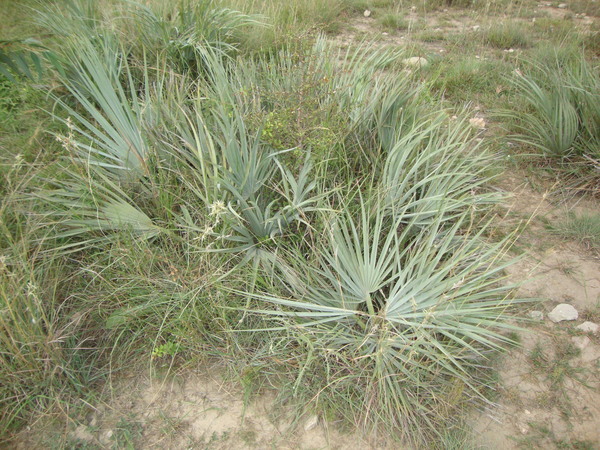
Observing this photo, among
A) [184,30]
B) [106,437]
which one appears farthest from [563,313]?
[184,30]

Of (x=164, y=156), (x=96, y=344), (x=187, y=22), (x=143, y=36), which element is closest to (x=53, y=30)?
(x=143, y=36)

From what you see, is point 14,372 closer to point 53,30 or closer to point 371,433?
point 371,433

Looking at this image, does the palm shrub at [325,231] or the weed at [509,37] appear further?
the weed at [509,37]

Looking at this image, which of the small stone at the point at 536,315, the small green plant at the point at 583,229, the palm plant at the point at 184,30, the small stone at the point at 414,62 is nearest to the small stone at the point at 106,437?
the small stone at the point at 536,315

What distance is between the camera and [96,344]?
7.32 ft

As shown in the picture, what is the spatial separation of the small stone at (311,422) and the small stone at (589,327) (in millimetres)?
1382

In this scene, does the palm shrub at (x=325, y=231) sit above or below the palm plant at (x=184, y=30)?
below

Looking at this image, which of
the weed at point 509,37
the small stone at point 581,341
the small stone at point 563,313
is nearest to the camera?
the small stone at point 581,341

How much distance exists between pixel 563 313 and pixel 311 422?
1.39m

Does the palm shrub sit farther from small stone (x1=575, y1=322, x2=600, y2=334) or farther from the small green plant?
the small green plant

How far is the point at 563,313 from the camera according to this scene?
7.72ft

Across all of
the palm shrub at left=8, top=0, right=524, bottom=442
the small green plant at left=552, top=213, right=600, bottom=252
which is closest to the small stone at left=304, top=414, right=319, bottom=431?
the palm shrub at left=8, top=0, right=524, bottom=442

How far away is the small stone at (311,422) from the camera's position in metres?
1.98

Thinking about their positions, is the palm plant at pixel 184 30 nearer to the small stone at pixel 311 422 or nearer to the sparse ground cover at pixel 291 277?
the sparse ground cover at pixel 291 277
